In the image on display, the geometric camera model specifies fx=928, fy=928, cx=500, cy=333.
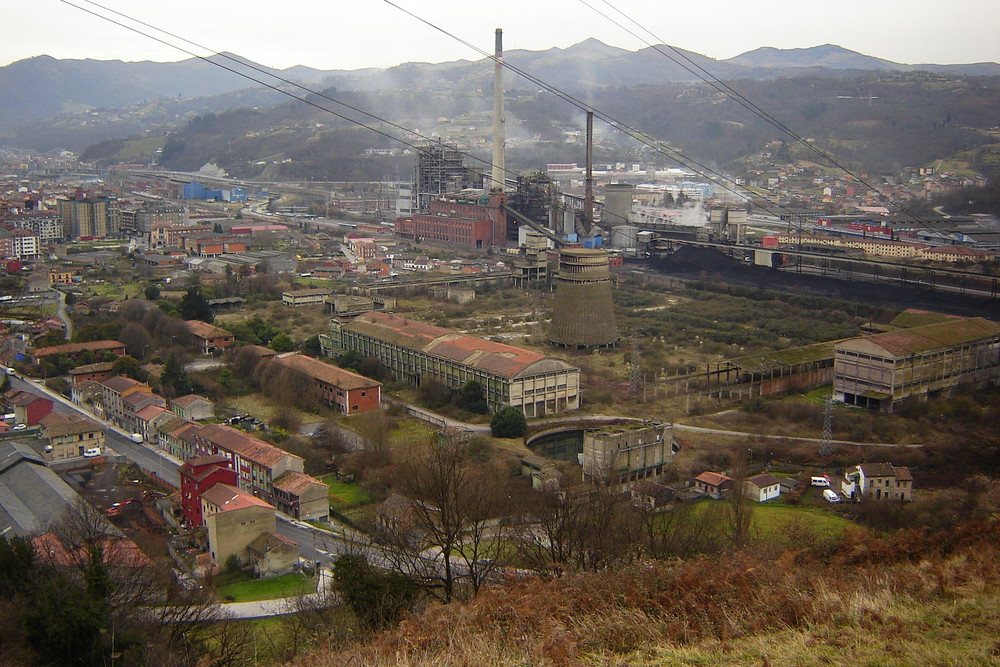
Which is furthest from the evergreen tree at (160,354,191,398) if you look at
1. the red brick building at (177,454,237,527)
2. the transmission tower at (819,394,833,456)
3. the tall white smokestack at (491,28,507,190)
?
the tall white smokestack at (491,28,507,190)

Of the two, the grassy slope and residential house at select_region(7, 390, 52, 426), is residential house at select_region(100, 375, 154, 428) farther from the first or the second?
the grassy slope

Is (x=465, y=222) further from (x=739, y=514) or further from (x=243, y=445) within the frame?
(x=739, y=514)

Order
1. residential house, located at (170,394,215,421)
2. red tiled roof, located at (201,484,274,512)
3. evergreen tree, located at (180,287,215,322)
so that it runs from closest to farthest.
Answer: red tiled roof, located at (201,484,274,512), residential house, located at (170,394,215,421), evergreen tree, located at (180,287,215,322)

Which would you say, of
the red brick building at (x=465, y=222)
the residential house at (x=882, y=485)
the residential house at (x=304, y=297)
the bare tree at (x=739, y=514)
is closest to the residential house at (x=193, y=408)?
the bare tree at (x=739, y=514)

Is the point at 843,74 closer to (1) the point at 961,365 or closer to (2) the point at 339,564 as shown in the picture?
(1) the point at 961,365

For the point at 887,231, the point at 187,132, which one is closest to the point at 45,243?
the point at 887,231

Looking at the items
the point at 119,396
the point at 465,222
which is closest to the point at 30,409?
the point at 119,396

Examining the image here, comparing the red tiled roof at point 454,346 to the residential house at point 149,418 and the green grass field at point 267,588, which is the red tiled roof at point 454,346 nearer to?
the residential house at point 149,418
